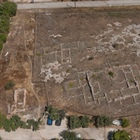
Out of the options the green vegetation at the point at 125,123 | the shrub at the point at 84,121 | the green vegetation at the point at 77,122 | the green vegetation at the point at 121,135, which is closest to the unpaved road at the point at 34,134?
the green vegetation at the point at 77,122

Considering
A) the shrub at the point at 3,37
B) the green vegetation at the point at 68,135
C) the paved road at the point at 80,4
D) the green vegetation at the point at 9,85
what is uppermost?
the paved road at the point at 80,4

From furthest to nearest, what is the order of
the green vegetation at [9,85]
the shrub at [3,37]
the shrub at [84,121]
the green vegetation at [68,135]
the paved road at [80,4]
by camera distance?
the paved road at [80,4]
the shrub at [3,37]
the green vegetation at [9,85]
the shrub at [84,121]
the green vegetation at [68,135]

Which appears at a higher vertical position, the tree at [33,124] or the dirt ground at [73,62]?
the dirt ground at [73,62]

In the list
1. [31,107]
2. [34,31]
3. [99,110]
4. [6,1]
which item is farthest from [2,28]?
[99,110]

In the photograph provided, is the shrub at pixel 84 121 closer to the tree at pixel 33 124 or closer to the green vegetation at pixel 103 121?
the green vegetation at pixel 103 121

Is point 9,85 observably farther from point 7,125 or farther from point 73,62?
point 73,62

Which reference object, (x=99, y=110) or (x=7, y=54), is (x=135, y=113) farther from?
(x=7, y=54)

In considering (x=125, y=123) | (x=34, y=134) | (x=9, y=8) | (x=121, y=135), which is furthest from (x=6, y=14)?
(x=121, y=135)
